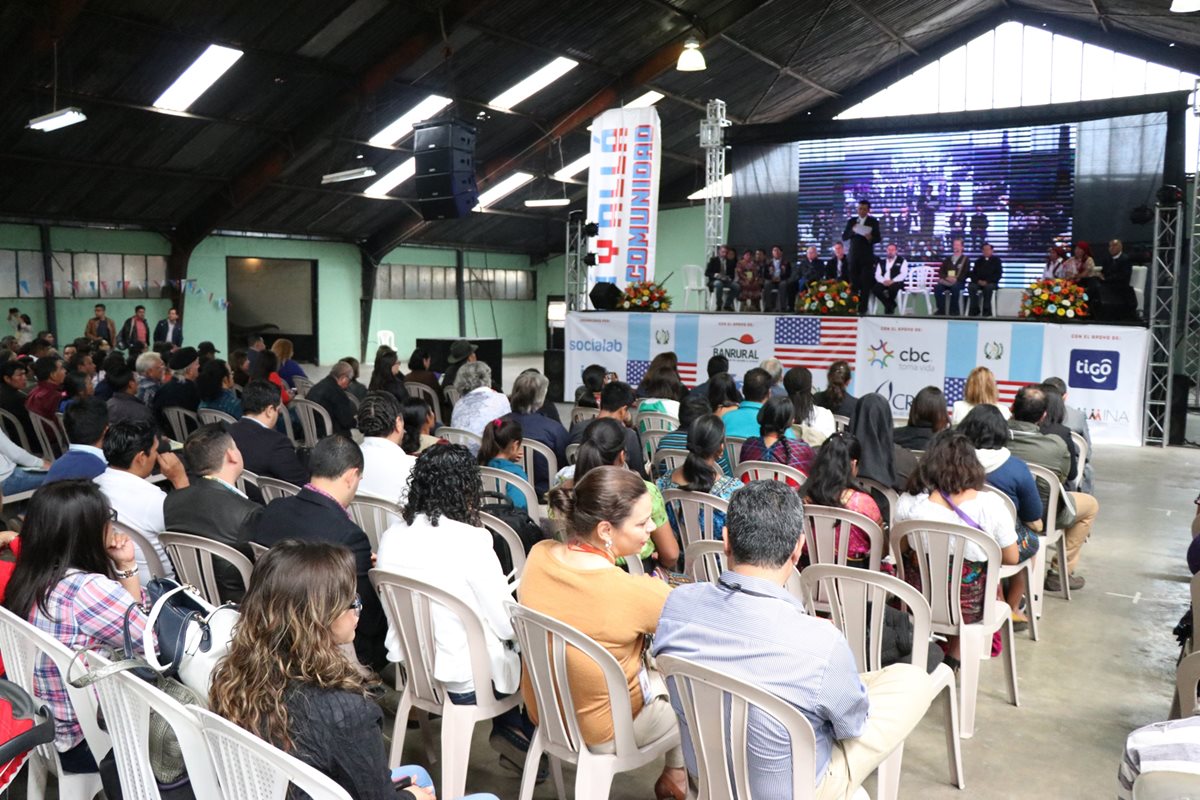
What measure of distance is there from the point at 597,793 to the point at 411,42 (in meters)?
11.9

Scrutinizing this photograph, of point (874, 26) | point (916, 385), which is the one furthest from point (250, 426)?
point (874, 26)

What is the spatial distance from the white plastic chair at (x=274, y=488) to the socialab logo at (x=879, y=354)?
7612mm

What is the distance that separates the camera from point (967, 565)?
3.28 meters

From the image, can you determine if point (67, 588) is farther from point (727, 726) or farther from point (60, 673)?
point (727, 726)

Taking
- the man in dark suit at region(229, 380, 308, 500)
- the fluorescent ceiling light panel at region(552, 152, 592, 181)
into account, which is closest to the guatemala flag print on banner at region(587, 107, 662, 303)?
the fluorescent ceiling light panel at region(552, 152, 592, 181)

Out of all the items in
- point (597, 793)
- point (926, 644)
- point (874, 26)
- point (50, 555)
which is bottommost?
point (597, 793)

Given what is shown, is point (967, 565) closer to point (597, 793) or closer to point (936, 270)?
point (597, 793)

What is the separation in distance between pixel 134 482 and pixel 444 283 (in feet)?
63.1

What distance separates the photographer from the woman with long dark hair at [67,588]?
2.15 m

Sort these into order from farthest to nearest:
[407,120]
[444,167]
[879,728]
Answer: [407,120], [444,167], [879,728]

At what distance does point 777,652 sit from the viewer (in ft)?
6.02

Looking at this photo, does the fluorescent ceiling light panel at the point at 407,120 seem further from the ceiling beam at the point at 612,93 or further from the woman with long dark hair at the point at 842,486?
the woman with long dark hair at the point at 842,486

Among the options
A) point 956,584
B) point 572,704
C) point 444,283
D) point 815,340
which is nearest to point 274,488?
point 572,704

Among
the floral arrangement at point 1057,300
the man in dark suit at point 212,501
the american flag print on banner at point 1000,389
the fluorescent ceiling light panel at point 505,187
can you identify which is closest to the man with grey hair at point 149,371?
the man in dark suit at point 212,501
